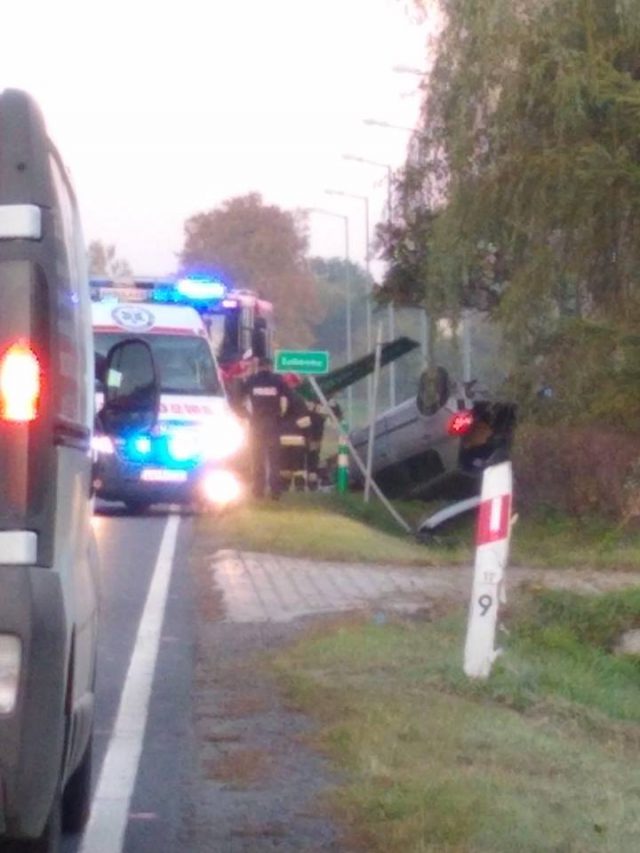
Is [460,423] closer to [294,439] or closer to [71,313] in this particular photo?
[294,439]

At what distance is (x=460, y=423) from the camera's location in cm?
3006

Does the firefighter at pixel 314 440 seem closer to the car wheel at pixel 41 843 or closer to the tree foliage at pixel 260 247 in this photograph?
the car wheel at pixel 41 843

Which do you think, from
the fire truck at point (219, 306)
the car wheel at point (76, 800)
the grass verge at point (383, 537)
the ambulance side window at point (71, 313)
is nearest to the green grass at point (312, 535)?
the grass verge at point (383, 537)

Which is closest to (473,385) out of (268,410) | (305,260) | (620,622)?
(268,410)

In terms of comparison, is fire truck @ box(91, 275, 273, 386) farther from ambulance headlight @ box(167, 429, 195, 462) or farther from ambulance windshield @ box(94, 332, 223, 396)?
ambulance headlight @ box(167, 429, 195, 462)

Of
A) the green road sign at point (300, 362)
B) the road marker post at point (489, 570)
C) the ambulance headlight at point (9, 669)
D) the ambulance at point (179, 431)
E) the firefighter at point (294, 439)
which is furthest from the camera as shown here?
the firefighter at point (294, 439)

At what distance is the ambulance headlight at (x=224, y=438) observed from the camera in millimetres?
26812

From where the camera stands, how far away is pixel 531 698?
11125mm

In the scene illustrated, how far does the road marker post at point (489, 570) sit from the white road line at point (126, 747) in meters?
1.74

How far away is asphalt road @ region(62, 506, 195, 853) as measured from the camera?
8523 millimetres

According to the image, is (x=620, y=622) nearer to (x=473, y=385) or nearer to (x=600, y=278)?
(x=600, y=278)

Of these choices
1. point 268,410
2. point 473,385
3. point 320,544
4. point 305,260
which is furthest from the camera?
point 305,260

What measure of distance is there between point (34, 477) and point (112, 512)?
2115 cm

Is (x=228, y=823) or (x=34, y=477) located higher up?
(x=34, y=477)
